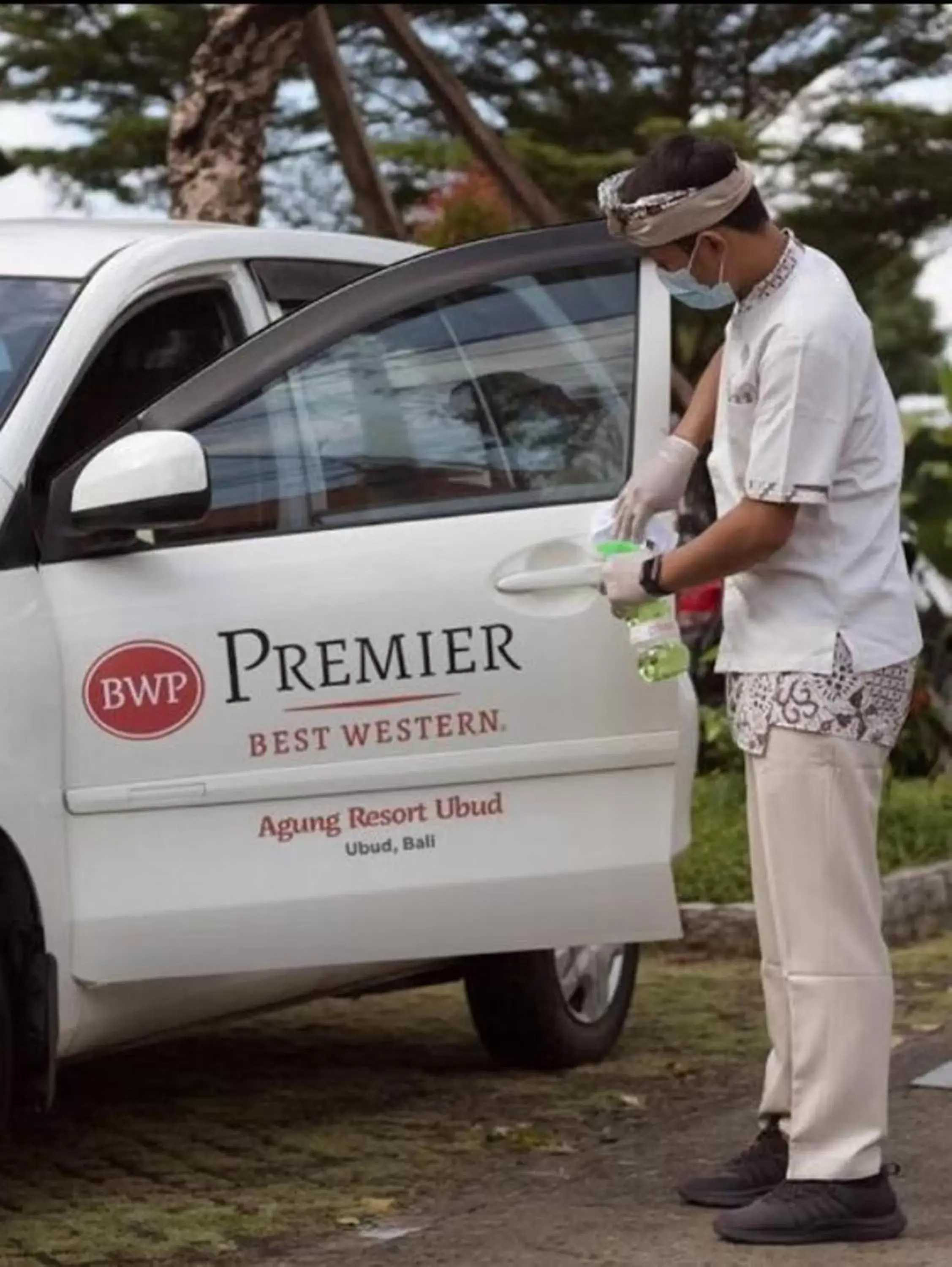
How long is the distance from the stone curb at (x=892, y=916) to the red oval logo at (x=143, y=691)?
3.34 meters

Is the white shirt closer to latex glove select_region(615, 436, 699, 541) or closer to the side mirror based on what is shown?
latex glove select_region(615, 436, 699, 541)

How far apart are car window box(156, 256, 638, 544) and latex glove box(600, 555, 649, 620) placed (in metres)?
0.68

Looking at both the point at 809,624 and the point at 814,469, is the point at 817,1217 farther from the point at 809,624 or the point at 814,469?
the point at 814,469

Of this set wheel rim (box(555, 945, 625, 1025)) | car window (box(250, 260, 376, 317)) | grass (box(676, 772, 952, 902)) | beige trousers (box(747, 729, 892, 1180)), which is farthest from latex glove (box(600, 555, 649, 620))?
grass (box(676, 772, 952, 902))

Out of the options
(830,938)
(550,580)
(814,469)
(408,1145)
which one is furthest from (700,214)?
(408,1145)

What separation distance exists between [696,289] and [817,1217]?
5.26 feet

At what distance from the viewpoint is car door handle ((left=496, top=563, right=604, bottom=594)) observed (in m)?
5.51

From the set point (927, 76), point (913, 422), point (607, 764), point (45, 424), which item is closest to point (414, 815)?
point (607, 764)

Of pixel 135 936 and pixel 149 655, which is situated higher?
pixel 149 655

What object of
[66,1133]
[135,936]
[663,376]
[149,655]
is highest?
[663,376]

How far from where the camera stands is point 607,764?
551cm

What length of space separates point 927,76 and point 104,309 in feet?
69.0

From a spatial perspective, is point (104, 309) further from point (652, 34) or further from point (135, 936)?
point (652, 34)

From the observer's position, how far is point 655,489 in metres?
5.26
